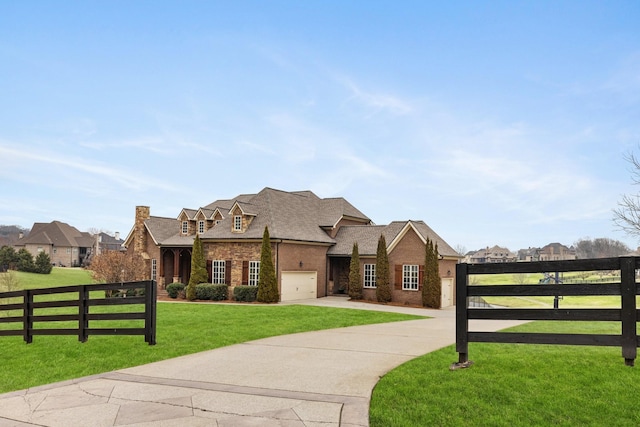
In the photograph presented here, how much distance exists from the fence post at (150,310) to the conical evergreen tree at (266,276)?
741 inches

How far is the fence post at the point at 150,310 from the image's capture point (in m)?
10.4

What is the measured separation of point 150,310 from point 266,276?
19.2 metres

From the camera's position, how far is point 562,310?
7000 millimetres

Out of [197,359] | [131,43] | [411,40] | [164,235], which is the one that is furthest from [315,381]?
[164,235]

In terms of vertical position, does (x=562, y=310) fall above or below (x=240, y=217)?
below

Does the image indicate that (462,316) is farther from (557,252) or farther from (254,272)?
(557,252)

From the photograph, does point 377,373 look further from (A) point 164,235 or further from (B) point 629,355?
(A) point 164,235

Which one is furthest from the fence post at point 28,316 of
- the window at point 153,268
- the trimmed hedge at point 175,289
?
the window at point 153,268

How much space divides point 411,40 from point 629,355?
13666 millimetres

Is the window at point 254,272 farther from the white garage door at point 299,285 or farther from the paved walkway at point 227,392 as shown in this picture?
the paved walkway at point 227,392

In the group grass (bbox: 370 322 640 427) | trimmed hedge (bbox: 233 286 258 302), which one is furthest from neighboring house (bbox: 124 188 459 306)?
grass (bbox: 370 322 640 427)

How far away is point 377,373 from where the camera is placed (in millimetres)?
8078

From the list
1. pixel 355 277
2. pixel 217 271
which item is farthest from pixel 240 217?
pixel 355 277

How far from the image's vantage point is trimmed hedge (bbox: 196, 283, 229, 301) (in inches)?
1225
